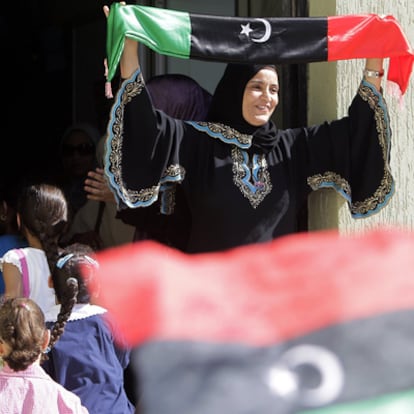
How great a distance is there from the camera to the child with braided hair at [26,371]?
3156 mm

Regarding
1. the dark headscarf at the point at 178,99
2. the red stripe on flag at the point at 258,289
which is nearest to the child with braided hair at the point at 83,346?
the dark headscarf at the point at 178,99

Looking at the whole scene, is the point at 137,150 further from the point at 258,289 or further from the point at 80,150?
the point at 258,289

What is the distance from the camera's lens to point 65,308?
11.7ft

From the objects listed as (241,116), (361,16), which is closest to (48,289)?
(241,116)

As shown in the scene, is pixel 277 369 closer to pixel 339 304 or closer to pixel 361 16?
pixel 339 304

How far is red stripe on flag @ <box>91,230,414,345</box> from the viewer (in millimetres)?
1103

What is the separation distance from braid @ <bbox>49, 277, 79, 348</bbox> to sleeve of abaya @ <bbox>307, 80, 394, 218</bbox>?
3.12 ft

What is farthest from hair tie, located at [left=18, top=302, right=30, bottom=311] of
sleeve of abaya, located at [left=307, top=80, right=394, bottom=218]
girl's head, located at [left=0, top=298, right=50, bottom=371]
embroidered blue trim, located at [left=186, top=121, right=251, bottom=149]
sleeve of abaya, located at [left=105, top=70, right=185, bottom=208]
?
sleeve of abaya, located at [left=307, top=80, right=394, bottom=218]

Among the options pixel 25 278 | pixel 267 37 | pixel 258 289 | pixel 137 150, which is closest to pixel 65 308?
pixel 25 278

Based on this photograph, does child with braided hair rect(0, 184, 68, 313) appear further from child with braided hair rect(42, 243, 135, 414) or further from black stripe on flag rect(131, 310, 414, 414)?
black stripe on flag rect(131, 310, 414, 414)

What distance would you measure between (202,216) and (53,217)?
0.56 meters

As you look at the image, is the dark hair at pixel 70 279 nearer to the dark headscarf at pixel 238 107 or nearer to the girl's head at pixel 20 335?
the girl's head at pixel 20 335

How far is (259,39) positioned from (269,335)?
9.30ft

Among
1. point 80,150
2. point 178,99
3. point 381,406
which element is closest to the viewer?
point 381,406
